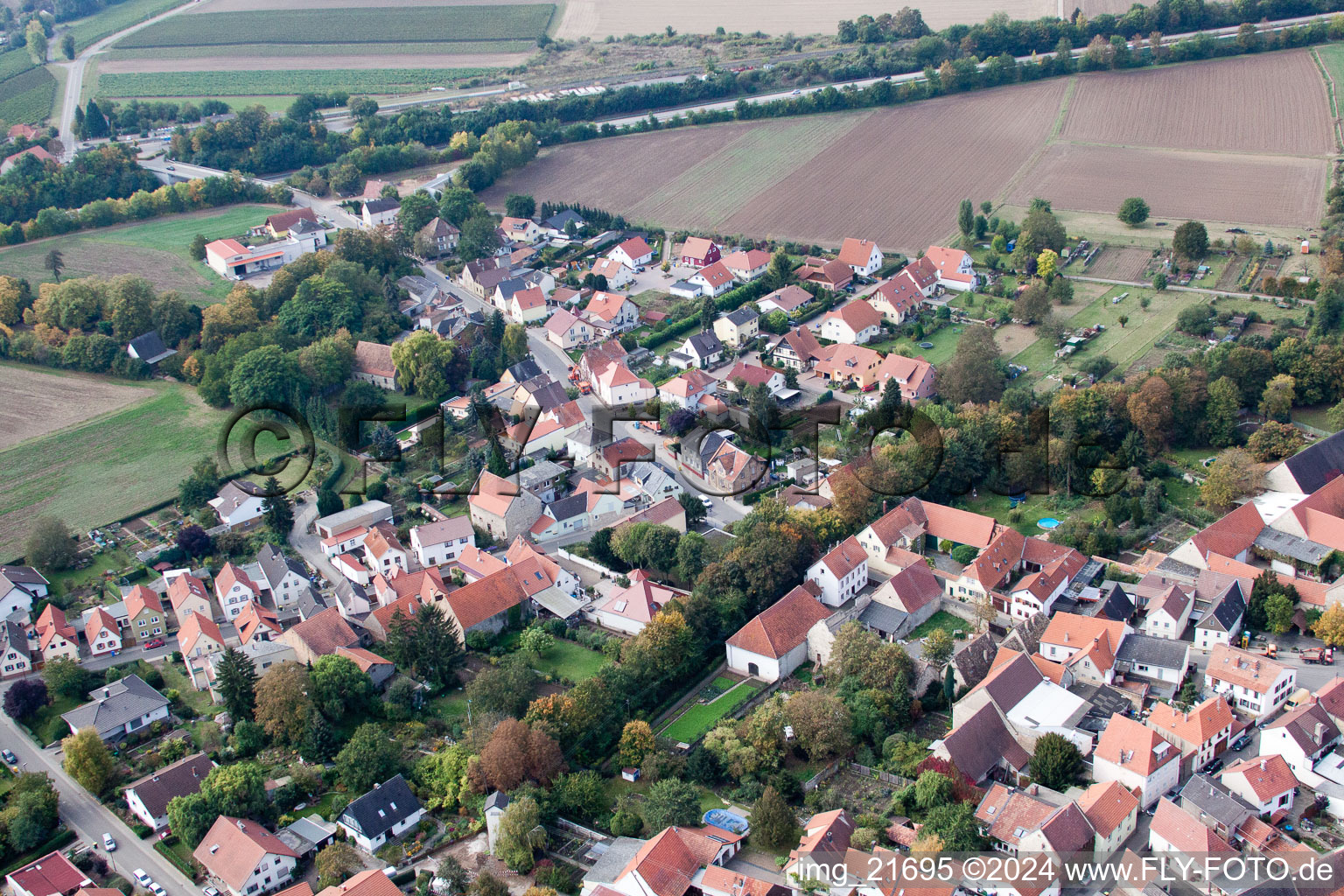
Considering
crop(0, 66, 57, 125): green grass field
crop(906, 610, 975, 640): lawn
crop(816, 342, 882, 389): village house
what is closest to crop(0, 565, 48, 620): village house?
crop(906, 610, 975, 640): lawn

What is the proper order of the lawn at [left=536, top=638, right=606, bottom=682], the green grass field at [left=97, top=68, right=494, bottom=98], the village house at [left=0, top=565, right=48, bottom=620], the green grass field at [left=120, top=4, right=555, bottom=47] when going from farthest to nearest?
the green grass field at [left=120, top=4, right=555, bottom=47] → the green grass field at [left=97, top=68, right=494, bottom=98] → the village house at [left=0, top=565, right=48, bottom=620] → the lawn at [left=536, top=638, right=606, bottom=682]

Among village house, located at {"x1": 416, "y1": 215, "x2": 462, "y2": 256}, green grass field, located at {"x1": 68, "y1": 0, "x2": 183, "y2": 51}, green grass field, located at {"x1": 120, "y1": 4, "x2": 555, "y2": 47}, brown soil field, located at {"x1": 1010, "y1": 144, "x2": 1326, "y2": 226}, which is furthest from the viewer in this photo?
green grass field, located at {"x1": 68, "y1": 0, "x2": 183, "y2": 51}

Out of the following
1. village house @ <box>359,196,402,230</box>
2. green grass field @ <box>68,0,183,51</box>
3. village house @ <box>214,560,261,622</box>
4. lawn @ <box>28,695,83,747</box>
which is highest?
green grass field @ <box>68,0,183,51</box>

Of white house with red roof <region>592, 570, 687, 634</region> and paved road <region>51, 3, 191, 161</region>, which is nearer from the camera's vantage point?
white house with red roof <region>592, 570, 687, 634</region>

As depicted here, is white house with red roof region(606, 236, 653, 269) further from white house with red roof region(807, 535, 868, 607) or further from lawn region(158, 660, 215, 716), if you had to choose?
lawn region(158, 660, 215, 716)

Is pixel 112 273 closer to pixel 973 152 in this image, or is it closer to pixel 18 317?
pixel 18 317

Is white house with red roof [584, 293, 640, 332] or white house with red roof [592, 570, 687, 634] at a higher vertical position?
white house with red roof [584, 293, 640, 332]

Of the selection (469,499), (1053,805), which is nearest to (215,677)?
(469,499)
